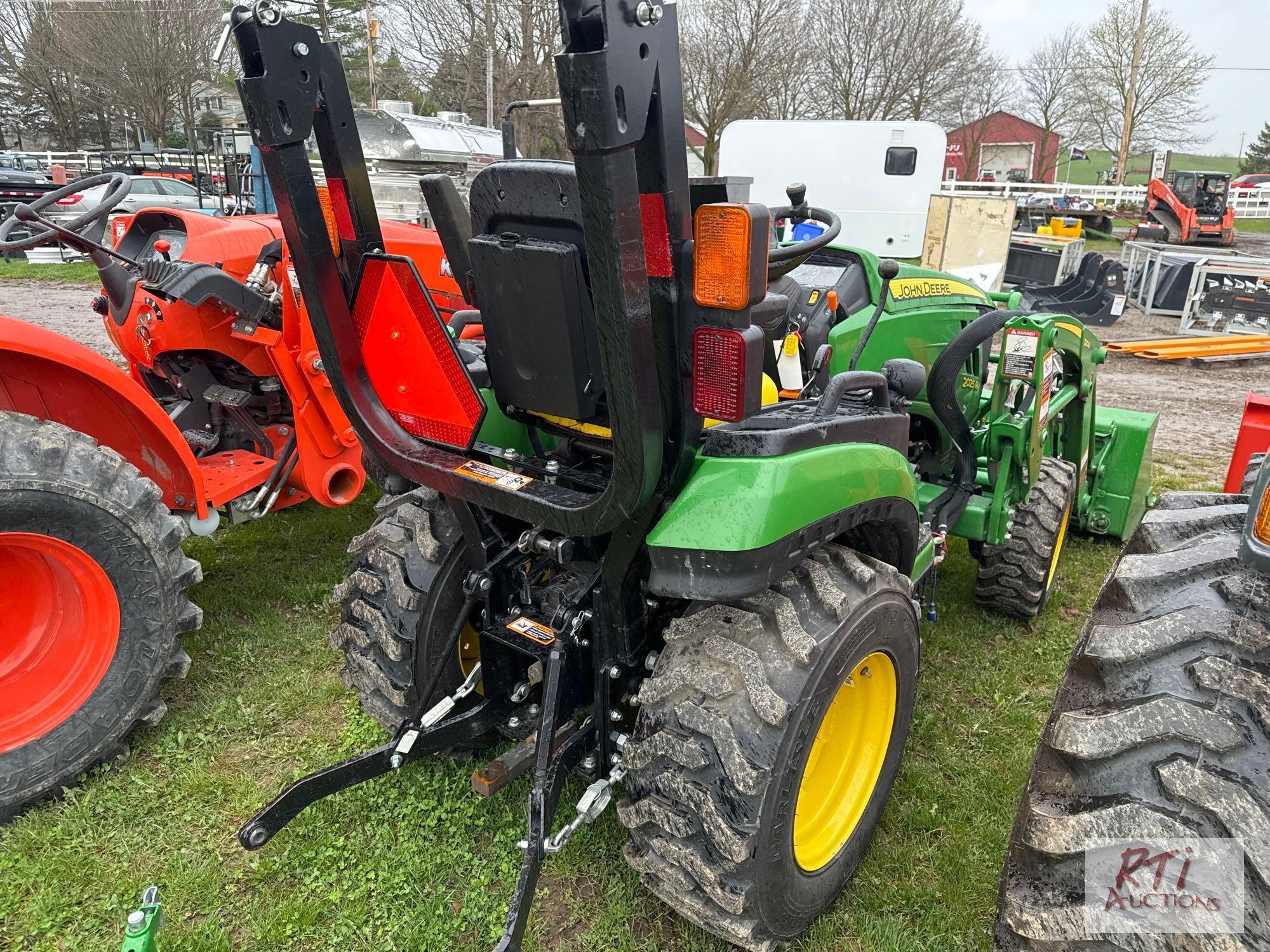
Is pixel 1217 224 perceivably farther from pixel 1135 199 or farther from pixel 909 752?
pixel 909 752

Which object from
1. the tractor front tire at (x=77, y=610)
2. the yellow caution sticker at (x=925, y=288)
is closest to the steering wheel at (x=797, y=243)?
the yellow caution sticker at (x=925, y=288)

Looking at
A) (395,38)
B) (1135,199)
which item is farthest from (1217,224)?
(395,38)

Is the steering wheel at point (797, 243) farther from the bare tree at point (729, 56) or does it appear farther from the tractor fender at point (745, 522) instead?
the bare tree at point (729, 56)

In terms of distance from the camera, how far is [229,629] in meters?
3.92

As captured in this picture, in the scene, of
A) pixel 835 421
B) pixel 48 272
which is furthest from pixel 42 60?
pixel 835 421

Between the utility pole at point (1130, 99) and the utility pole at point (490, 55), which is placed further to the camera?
the utility pole at point (1130, 99)

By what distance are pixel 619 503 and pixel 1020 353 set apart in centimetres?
244

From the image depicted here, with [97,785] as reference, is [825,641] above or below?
above

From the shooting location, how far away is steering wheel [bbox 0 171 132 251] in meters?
3.38

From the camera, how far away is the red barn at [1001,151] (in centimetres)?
3916

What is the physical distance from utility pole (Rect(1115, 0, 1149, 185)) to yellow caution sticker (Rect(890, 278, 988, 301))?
32489mm

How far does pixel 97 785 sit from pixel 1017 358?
3763 millimetres

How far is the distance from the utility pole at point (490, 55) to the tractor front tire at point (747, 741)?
2226 cm

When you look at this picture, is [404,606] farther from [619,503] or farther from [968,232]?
[968,232]
